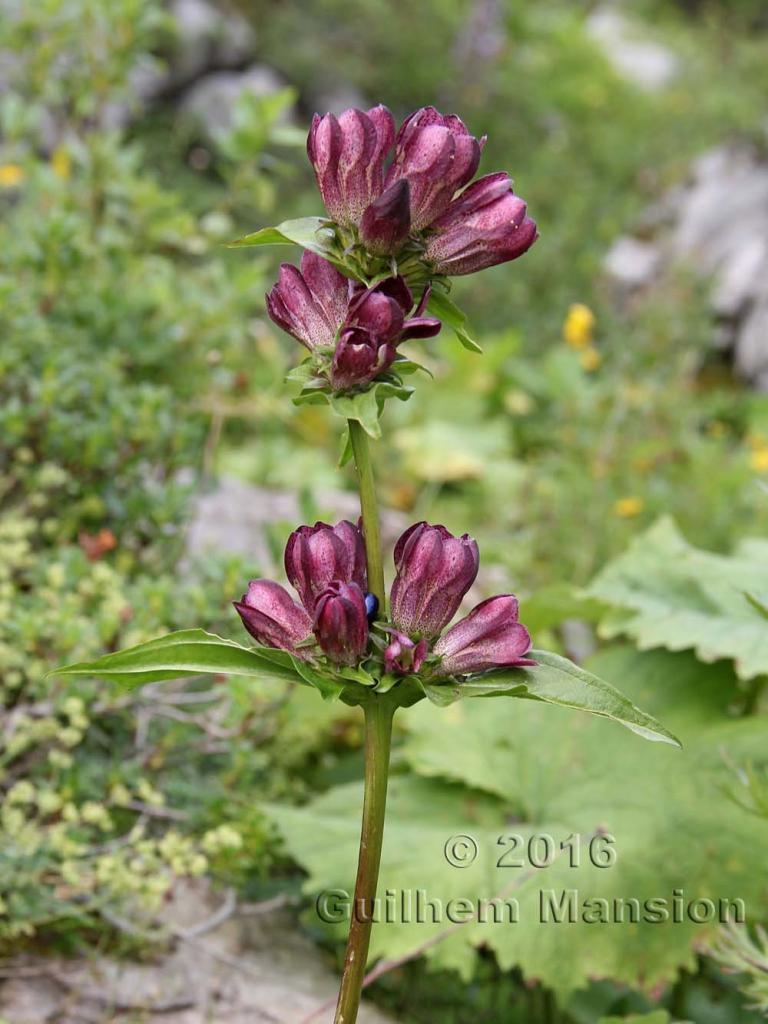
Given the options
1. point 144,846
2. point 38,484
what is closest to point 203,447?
point 38,484

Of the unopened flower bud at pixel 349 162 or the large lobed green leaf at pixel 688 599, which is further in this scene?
the large lobed green leaf at pixel 688 599

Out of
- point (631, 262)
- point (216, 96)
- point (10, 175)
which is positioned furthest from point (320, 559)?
point (216, 96)

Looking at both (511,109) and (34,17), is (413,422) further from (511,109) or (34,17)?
(511,109)

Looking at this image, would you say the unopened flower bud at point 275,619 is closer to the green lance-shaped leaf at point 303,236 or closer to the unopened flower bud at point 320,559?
the unopened flower bud at point 320,559

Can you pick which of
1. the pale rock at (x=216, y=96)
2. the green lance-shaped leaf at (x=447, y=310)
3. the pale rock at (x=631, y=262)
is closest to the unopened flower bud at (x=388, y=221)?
the green lance-shaped leaf at (x=447, y=310)

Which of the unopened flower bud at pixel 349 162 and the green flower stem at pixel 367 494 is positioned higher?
the unopened flower bud at pixel 349 162

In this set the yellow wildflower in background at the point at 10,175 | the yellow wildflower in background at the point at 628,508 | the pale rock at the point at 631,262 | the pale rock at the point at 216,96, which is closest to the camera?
the yellow wildflower in background at the point at 10,175
